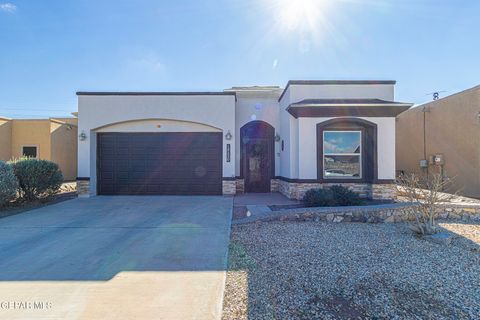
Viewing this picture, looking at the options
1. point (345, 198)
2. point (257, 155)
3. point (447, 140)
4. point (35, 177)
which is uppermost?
point (447, 140)

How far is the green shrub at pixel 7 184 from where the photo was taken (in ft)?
27.3

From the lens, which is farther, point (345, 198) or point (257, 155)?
Answer: point (257, 155)

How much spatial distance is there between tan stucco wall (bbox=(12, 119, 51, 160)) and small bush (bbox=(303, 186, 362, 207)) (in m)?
15.9

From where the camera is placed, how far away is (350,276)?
12.6 feet

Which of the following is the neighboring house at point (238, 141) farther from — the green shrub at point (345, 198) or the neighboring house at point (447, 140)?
the neighboring house at point (447, 140)

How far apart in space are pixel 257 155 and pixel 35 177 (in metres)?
8.63

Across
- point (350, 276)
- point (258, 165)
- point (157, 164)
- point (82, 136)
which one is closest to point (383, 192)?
point (258, 165)

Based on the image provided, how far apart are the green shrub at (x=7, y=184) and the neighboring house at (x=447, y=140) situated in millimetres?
14655

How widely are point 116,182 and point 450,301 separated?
38.0 feet

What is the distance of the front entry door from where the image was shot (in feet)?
42.2

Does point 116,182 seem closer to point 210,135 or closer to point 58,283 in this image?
point 210,135

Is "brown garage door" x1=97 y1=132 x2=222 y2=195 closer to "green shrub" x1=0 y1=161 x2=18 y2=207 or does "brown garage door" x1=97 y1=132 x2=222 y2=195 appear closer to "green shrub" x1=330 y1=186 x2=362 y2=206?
"green shrub" x1=0 y1=161 x2=18 y2=207

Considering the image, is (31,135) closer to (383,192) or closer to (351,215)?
(351,215)

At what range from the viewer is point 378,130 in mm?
9781
